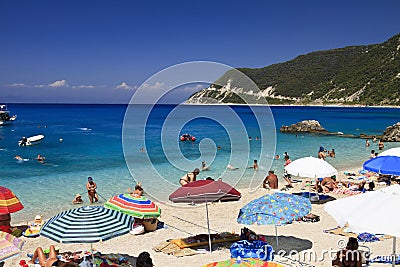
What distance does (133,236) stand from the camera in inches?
399

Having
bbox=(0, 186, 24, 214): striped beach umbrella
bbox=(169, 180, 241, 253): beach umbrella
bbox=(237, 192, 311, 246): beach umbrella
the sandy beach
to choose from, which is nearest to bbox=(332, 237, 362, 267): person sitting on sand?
the sandy beach

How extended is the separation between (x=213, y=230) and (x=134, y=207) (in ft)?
7.94

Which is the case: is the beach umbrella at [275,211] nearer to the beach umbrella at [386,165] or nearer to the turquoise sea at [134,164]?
the turquoise sea at [134,164]

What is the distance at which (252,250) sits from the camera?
7.68 meters

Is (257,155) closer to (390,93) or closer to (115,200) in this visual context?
(115,200)

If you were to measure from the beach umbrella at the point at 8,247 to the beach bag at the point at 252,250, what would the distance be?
401cm

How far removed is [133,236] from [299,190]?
8.40 m

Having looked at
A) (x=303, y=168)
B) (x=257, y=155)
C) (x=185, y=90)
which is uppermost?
(x=185, y=90)

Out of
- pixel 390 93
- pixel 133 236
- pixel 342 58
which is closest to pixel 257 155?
pixel 133 236

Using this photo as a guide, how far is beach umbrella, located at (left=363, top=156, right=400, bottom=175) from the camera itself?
11508 millimetres

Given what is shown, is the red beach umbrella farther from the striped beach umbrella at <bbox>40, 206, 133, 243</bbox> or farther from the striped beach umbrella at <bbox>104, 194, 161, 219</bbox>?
the striped beach umbrella at <bbox>40, 206, 133, 243</bbox>

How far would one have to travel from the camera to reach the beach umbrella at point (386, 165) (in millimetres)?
11508

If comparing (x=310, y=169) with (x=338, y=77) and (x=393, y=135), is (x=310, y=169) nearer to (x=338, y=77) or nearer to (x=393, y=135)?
(x=393, y=135)

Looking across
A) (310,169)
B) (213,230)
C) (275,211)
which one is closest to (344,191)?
(310,169)
